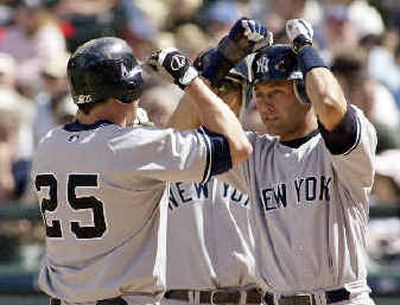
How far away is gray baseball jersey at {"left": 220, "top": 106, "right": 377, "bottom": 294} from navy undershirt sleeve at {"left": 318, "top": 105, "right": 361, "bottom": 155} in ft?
0.11

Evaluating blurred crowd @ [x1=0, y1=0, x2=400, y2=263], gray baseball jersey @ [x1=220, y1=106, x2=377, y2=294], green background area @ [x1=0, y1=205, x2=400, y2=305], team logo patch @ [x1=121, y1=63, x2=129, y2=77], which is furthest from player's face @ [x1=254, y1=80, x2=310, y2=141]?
blurred crowd @ [x1=0, y1=0, x2=400, y2=263]

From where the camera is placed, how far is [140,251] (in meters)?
4.91

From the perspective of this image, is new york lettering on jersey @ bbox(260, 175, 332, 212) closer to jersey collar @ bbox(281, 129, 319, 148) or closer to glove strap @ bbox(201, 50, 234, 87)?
jersey collar @ bbox(281, 129, 319, 148)

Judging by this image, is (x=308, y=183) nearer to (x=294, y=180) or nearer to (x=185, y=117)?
(x=294, y=180)

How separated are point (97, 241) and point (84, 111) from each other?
1.65 feet

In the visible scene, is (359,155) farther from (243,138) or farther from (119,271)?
(119,271)

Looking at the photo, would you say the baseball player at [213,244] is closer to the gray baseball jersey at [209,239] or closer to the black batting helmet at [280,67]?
the gray baseball jersey at [209,239]

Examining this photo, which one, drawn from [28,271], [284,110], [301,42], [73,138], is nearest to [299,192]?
[284,110]

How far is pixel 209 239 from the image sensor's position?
19.2ft

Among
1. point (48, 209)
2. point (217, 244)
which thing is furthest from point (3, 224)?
point (48, 209)

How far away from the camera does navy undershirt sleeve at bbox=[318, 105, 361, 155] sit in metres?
5.04

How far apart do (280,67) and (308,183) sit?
50 cm

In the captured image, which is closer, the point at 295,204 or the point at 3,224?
the point at 295,204

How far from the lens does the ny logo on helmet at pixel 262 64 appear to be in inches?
214
